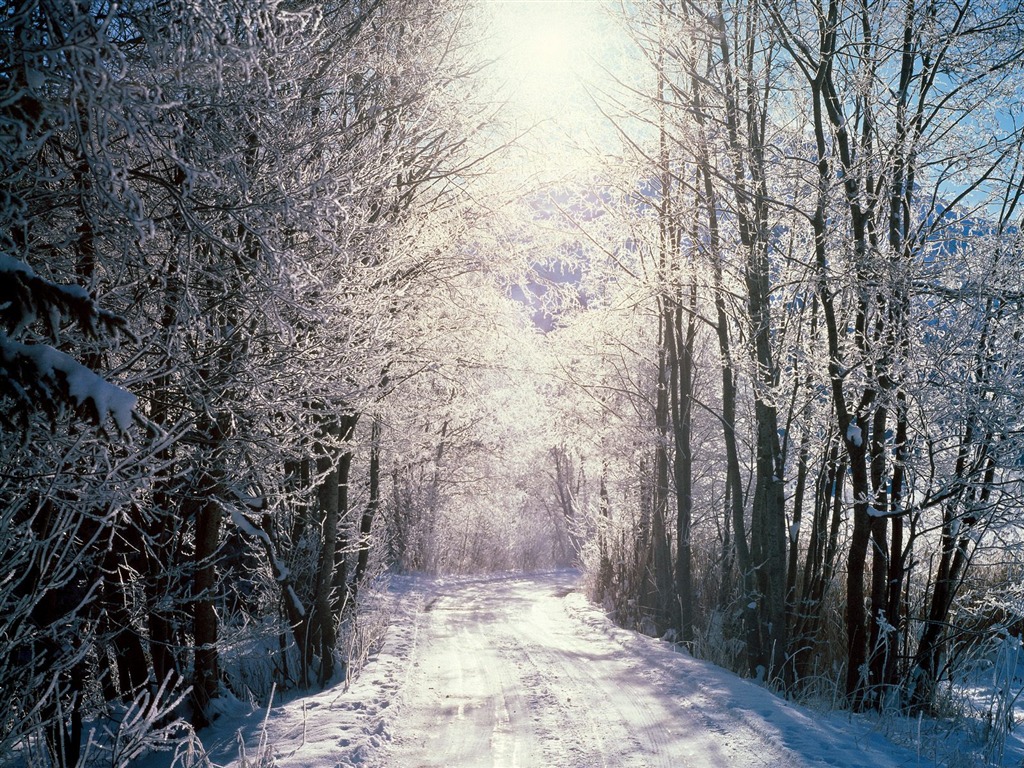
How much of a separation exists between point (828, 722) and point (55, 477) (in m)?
6.20

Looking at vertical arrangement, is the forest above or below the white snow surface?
above

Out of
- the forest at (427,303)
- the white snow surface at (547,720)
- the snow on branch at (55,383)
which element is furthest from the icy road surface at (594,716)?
the snow on branch at (55,383)

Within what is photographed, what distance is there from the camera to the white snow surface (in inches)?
205

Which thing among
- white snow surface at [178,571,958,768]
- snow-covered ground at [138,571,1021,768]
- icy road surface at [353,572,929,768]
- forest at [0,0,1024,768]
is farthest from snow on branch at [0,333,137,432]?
icy road surface at [353,572,929,768]

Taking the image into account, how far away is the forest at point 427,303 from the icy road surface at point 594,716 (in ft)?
4.75

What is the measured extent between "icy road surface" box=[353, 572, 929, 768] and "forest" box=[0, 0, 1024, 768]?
4.75ft

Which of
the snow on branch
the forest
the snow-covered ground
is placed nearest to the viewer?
the snow on branch

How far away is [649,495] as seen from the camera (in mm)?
15945

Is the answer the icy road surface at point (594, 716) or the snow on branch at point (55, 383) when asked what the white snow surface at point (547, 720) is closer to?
the icy road surface at point (594, 716)

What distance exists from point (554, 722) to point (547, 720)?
9 cm

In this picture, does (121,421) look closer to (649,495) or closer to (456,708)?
(456,708)

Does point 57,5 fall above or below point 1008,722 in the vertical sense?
above

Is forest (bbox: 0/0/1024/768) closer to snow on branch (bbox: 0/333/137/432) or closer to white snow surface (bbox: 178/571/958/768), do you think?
snow on branch (bbox: 0/333/137/432)

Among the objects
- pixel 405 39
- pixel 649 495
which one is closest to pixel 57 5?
pixel 405 39
